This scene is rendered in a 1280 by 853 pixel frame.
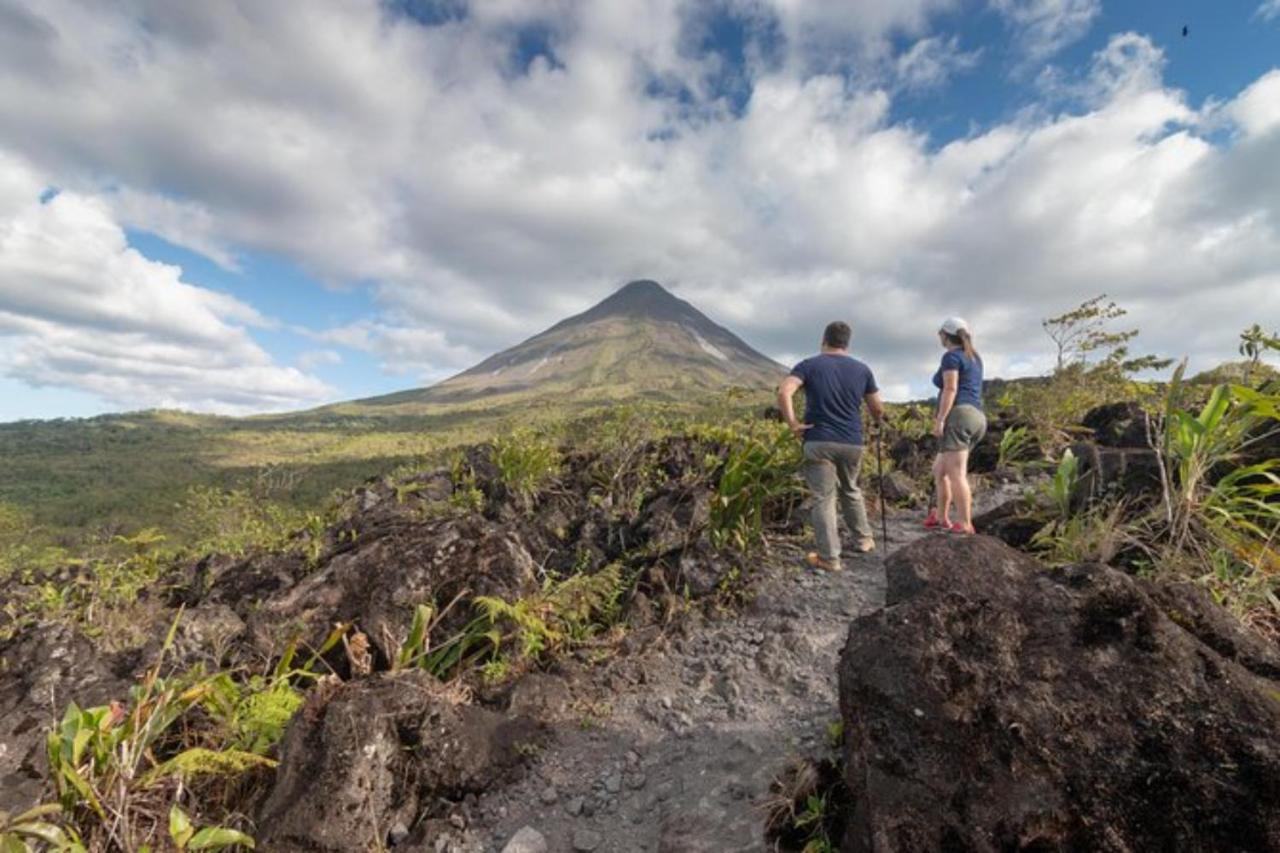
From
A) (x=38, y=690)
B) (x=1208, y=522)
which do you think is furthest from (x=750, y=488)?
(x=38, y=690)

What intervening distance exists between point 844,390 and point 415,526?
426cm

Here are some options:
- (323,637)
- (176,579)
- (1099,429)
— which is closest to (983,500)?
(1099,429)

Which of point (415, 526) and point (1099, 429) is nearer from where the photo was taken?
point (415, 526)

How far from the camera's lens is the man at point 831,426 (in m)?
5.50

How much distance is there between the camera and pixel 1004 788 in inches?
81.1

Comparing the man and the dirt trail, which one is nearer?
the dirt trail

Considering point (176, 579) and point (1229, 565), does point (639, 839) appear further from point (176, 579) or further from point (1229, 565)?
point (176, 579)

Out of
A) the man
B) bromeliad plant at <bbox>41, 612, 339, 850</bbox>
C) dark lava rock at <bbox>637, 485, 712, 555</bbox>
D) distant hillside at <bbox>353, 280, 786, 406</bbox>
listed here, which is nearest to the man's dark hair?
the man

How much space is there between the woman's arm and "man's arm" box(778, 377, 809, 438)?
5.01 ft

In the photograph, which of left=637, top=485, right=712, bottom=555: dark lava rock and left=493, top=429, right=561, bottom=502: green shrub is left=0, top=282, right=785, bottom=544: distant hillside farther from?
left=637, top=485, right=712, bottom=555: dark lava rock

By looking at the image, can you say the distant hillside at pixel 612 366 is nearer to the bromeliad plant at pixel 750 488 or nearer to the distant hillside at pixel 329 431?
the distant hillside at pixel 329 431

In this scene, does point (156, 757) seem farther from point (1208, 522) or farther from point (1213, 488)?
point (1213, 488)

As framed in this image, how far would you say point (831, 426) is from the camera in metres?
5.59

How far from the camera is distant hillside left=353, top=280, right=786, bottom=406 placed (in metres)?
143
